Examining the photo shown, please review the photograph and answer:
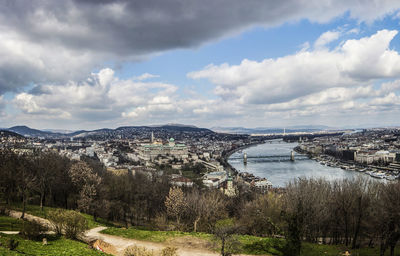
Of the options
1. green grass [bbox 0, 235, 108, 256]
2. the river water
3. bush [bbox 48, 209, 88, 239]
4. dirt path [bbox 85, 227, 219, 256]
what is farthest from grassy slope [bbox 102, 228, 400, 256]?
the river water

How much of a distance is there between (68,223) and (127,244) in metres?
3.19

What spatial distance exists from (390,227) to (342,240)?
8.40 meters

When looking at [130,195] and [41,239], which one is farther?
[130,195]

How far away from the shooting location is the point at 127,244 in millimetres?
15328

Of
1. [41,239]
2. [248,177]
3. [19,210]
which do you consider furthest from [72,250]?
[248,177]

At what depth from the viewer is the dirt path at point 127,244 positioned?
1393 cm

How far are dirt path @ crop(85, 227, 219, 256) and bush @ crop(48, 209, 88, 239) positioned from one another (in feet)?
4.75

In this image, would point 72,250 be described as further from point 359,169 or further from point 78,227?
point 359,169

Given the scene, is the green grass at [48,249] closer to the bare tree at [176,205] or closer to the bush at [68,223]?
the bush at [68,223]

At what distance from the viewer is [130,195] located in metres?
30.8

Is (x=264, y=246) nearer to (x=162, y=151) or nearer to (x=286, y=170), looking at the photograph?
(x=286, y=170)

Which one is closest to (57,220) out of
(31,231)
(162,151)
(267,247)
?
(31,231)

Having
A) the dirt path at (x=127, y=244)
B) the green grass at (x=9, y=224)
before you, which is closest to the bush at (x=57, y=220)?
the dirt path at (x=127, y=244)

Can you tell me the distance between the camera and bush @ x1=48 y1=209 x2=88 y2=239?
14250mm
